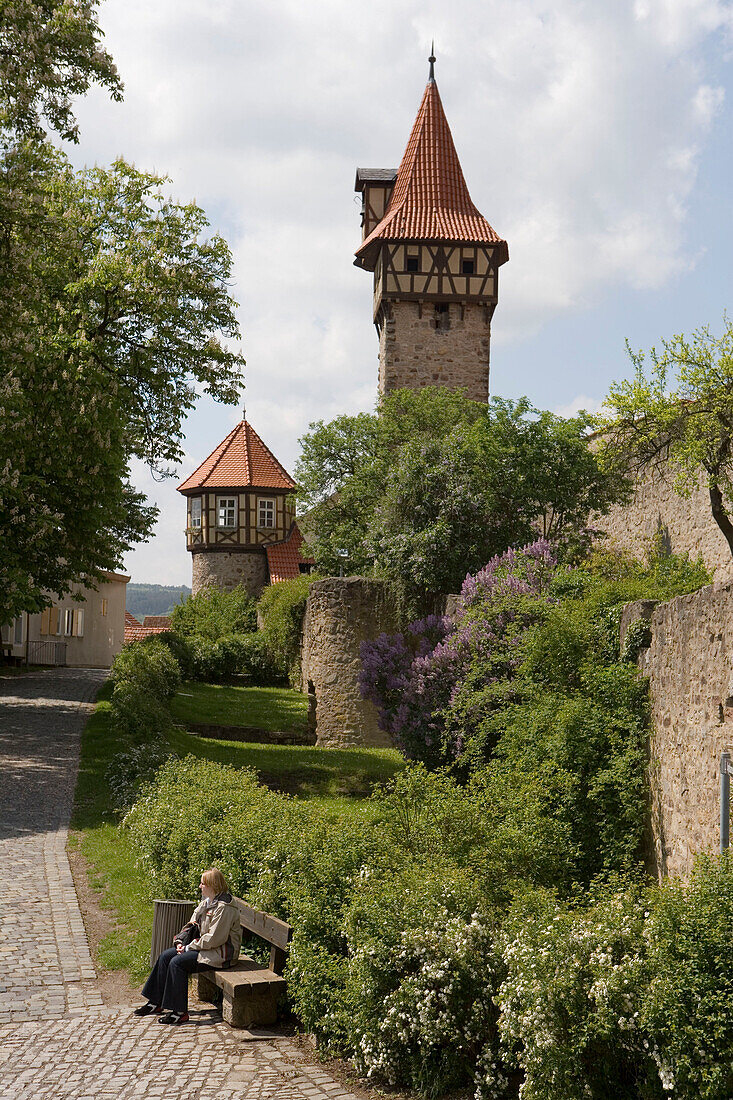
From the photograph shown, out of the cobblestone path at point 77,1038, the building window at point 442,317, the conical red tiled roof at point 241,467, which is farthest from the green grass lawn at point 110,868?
the conical red tiled roof at point 241,467

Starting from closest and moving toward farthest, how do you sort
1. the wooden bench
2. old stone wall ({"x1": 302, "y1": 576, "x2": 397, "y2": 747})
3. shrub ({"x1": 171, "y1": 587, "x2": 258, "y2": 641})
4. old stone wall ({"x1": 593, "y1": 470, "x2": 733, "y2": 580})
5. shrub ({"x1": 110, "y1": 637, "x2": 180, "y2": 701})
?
the wooden bench, old stone wall ({"x1": 593, "y1": 470, "x2": 733, "y2": 580}), shrub ({"x1": 110, "y1": 637, "x2": 180, "y2": 701}), old stone wall ({"x1": 302, "y1": 576, "x2": 397, "y2": 747}), shrub ({"x1": 171, "y1": 587, "x2": 258, "y2": 641})

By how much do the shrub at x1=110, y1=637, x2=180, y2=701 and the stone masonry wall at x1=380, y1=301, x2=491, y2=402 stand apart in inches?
525

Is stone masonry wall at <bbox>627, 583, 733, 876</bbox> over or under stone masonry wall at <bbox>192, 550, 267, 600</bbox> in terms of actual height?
under

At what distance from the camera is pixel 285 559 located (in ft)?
141

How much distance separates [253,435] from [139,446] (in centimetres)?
2748

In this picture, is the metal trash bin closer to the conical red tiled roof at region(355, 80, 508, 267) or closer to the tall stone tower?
the tall stone tower

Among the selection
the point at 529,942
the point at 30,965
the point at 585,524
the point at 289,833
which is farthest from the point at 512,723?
the point at 585,524

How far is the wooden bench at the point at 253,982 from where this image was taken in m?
6.64

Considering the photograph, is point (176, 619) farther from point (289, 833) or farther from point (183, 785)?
point (289, 833)

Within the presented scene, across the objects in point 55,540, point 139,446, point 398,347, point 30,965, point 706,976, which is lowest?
point 30,965

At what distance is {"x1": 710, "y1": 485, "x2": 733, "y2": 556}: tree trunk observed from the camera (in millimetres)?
18000

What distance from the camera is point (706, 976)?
4.51 m

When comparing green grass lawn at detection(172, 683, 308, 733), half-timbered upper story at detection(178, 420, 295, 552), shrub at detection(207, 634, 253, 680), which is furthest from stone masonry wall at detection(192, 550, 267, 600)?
green grass lawn at detection(172, 683, 308, 733)

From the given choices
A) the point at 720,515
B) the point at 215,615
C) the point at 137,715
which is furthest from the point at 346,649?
the point at 215,615
